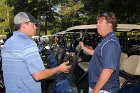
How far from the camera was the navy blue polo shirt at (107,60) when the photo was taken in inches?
179

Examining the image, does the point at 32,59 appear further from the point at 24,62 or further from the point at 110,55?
the point at 110,55

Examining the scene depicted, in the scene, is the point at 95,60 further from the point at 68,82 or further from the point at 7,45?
the point at 68,82

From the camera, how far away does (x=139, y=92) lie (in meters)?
5.14

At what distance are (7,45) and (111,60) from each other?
3.65ft

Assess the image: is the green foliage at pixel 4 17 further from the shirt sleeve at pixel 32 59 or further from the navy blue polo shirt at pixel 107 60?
the shirt sleeve at pixel 32 59

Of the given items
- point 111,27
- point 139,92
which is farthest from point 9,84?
point 139,92

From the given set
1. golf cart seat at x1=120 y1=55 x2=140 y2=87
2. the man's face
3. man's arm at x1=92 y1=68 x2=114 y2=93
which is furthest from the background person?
golf cart seat at x1=120 y1=55 x2=140 y2=87

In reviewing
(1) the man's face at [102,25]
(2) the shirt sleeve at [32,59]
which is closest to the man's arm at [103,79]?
(1) the man's face at [102,25]

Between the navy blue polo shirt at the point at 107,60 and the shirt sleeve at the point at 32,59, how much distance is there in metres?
0.72

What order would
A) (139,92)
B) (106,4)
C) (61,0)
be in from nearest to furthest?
(139,92) < (106,4) < (61,0)

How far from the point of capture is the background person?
4.27 metres

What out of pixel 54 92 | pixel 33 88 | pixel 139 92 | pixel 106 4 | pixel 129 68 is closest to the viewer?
pixel 33 88

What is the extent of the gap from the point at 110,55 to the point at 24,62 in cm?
93

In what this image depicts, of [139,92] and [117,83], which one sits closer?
[117,83]
